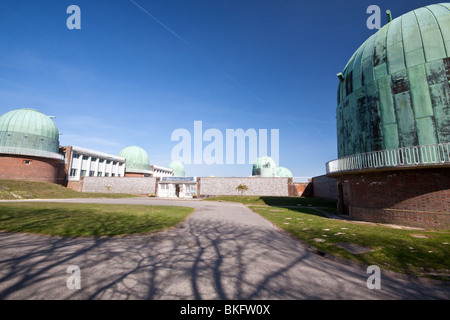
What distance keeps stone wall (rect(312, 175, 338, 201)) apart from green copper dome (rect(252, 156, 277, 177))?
12.5m

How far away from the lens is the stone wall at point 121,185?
38.8 m

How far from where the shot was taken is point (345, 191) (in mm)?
15570

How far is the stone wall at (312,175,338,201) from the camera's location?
25077 mm

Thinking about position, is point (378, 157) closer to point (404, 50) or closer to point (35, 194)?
point (404, 50)

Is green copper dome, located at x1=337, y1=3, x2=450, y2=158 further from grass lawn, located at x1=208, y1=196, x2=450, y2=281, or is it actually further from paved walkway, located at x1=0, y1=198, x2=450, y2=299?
paved walkway, located at x1=0, y1=198, x2=450, y2=299

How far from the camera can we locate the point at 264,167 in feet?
149

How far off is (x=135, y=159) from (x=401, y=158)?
2041 inches

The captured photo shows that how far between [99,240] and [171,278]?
3.95m

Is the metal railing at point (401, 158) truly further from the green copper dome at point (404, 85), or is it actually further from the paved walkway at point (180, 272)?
the paved walkway at point (180, 272)

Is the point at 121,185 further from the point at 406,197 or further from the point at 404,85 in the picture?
the point at 404,85

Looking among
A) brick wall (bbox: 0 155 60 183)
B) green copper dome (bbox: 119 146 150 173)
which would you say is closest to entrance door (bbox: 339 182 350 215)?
brick wall (bbox: 0 155 60 183)

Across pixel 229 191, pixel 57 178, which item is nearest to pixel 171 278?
pixel 229 191
